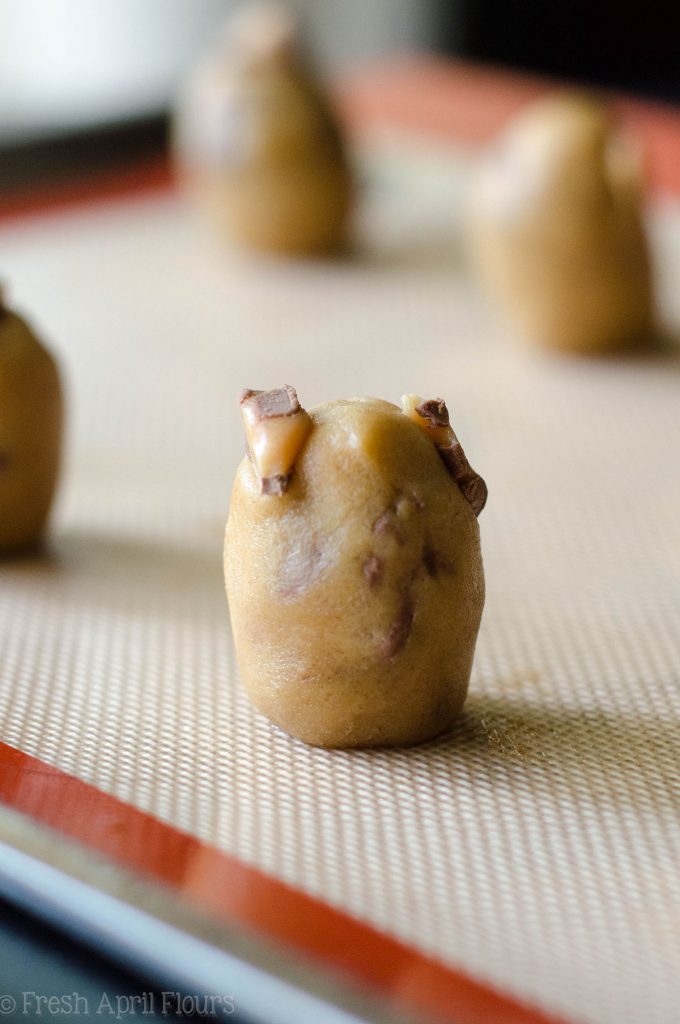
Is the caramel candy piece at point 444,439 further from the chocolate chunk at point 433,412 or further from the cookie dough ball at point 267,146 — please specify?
the cookie dough ball at point 267,146

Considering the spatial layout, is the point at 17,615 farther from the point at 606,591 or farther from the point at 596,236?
the point at 596,236

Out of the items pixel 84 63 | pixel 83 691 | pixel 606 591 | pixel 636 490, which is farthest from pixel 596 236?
pixel 84 63

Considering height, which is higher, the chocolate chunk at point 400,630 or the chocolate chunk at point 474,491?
the chocolate chunk at point 474,491

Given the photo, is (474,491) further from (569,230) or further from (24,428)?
(569,230)

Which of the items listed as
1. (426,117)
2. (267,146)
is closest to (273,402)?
(267,146)

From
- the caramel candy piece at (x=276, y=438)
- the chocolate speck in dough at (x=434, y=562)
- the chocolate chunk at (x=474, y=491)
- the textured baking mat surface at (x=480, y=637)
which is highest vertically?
the caramel candy piece at (x=276, y=438)

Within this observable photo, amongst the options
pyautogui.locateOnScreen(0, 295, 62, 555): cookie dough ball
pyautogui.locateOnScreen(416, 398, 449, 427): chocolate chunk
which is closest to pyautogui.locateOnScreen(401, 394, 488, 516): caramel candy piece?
pyautogui.locateOnScreen(416, 398, 449, 427): chocolate chunk

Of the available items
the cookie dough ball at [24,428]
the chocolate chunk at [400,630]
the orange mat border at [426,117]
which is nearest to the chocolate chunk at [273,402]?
the chocolate chunk at [400,630]
